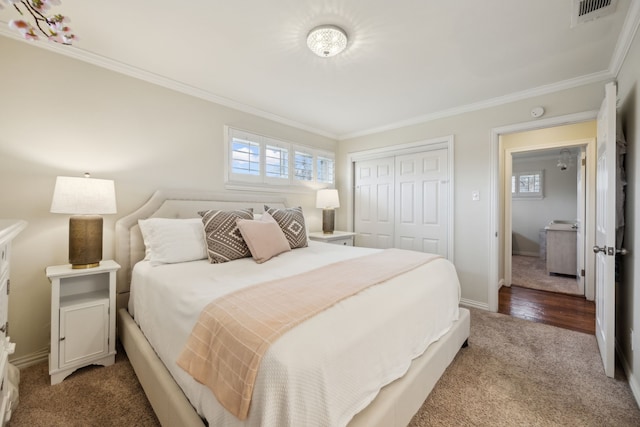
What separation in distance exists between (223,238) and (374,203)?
2.69 m

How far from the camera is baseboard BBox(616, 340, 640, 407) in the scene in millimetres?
1596

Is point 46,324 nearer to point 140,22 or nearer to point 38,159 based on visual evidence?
point 38,159

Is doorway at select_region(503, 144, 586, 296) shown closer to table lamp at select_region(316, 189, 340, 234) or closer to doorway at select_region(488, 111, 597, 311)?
doorway at select_region(488, 111, 597, 311)

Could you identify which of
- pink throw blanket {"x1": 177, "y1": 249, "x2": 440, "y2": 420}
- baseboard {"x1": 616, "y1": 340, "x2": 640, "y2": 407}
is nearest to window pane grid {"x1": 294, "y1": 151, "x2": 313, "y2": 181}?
pink throw blanket {"x1": 177, "y1": 249, "x2": 440, "y2": 420}

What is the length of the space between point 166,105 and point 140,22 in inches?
35.3

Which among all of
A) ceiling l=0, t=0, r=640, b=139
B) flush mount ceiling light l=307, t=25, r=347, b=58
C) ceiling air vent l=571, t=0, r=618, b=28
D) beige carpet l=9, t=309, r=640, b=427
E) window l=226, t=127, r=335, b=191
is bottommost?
beige carpet l=9, t=309, r=640, b=427

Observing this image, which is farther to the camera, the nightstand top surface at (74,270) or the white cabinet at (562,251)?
the white cabinet at (562,251)

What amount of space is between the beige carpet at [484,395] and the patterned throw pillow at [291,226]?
1567mm

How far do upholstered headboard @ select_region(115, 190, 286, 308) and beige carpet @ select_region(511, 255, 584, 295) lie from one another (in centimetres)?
435

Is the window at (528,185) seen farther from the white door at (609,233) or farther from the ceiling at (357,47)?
the white door at (609,233)

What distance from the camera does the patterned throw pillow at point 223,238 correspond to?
2.11 m

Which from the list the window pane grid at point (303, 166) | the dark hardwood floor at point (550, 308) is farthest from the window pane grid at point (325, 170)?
the dark hardwood floor at point (550, 308)

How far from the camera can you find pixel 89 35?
195 centimetres

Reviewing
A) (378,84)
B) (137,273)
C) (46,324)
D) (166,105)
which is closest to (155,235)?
(137,273)
